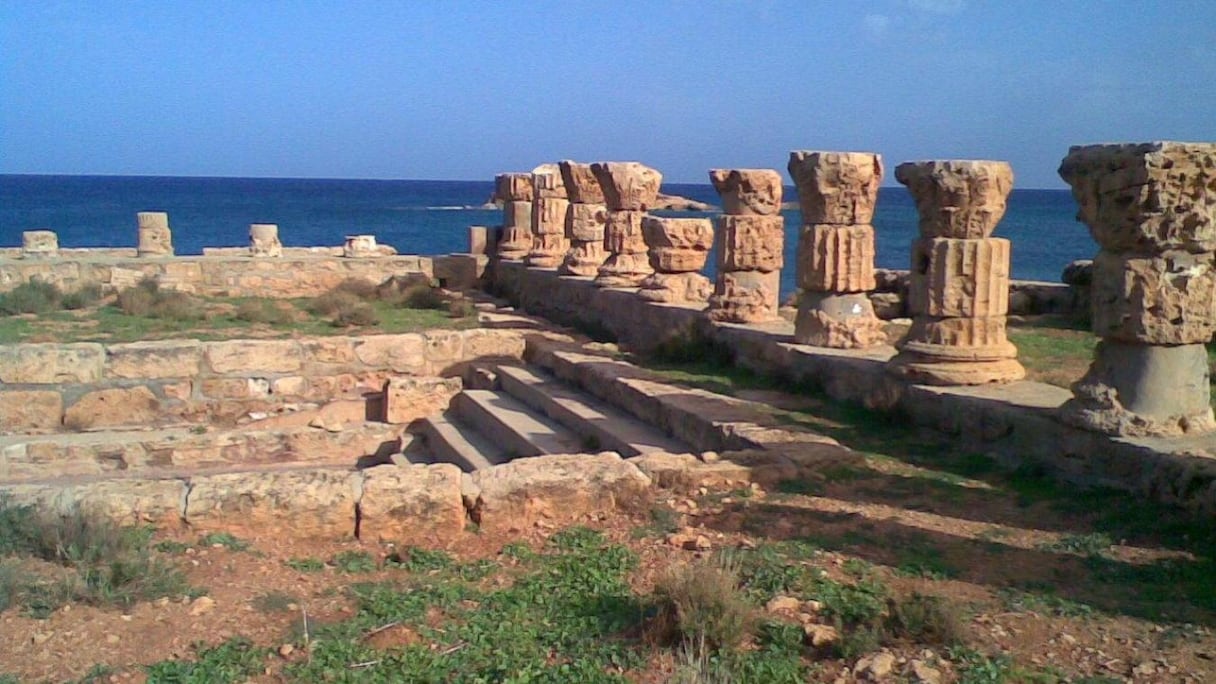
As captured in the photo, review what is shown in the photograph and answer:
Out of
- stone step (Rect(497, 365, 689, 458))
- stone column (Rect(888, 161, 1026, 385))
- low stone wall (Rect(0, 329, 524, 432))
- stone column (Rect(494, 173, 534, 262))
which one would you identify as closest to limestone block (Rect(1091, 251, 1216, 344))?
stone column (Rect(888, 161, 1026, 385))

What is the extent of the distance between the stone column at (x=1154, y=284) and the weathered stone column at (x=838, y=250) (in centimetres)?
341

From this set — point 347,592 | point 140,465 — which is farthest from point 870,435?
point 140,465

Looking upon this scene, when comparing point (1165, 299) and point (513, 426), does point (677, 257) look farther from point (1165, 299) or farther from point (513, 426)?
point (1165, 299)

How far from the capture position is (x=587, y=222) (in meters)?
15.6

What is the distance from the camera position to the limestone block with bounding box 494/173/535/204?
61.6 ft

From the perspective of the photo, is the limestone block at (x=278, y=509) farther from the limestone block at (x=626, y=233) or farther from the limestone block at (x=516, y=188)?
the limestone block at (x=516, y=188)

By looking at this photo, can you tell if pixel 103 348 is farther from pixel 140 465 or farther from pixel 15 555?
pixel 15 555

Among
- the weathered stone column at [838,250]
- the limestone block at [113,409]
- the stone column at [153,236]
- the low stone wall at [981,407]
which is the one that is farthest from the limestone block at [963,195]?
the stone column at [153,236]

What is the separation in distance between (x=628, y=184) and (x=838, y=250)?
16.3 ft

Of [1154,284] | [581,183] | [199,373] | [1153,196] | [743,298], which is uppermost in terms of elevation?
[581,183]

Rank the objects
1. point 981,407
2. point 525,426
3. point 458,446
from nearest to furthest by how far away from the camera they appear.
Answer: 1. point 981,407
2. point 525,426
3. point 458,446

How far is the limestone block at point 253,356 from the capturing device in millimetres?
11750

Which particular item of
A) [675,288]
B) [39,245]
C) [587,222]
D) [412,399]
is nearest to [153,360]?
[412,399]

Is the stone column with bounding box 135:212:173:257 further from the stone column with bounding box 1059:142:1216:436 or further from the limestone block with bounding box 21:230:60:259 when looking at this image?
the stone column with bounding box 1059:142:1216:436
